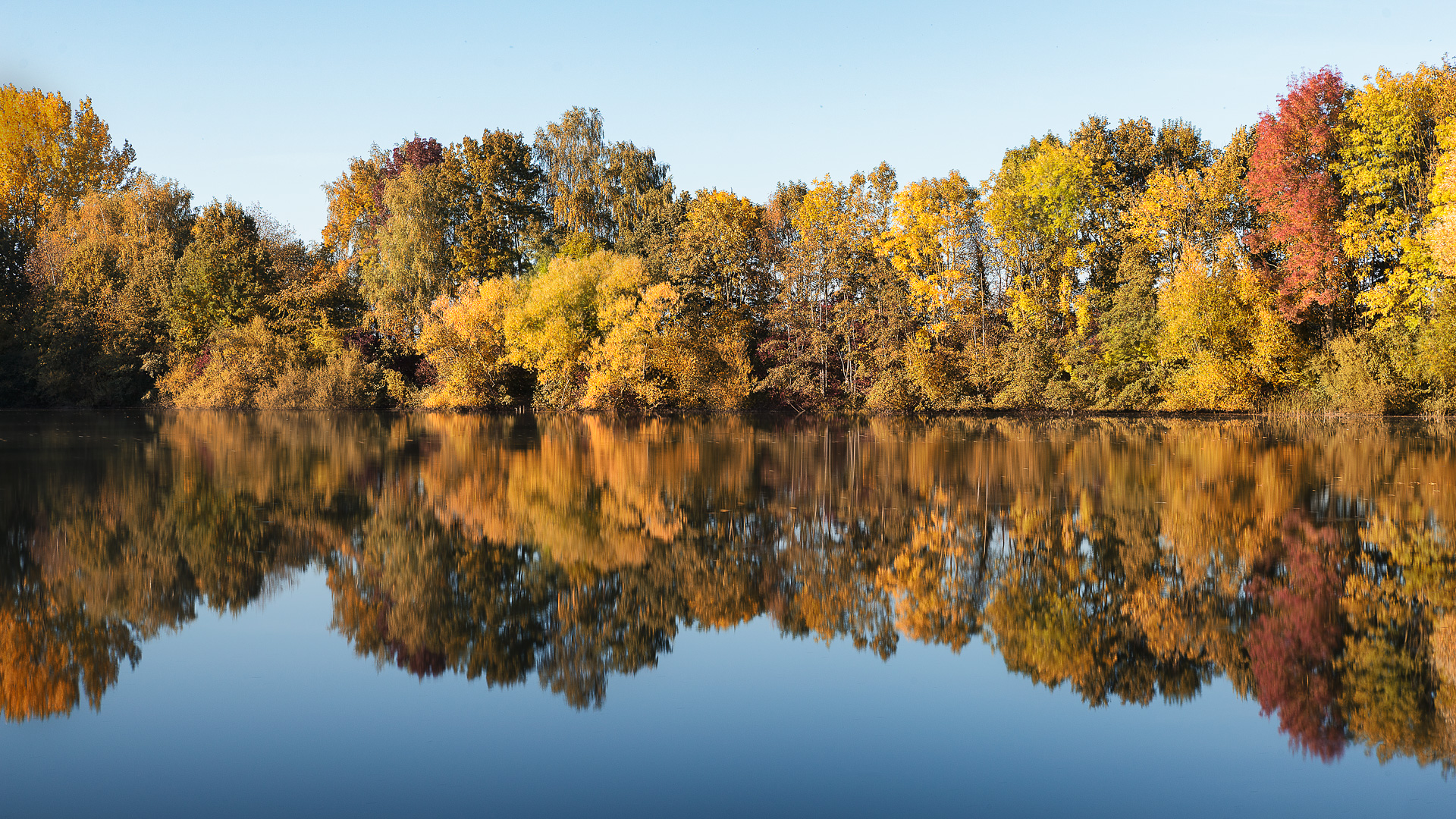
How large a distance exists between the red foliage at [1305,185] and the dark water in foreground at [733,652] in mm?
26076

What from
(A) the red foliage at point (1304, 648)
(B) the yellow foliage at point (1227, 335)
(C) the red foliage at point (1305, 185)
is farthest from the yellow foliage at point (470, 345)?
(A) the red foliage at point (1304, 648)

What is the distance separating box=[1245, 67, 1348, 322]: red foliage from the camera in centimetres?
3791

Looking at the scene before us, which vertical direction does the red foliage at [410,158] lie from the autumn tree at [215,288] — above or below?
above

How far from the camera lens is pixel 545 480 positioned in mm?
18484

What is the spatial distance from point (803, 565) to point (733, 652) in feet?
9.67

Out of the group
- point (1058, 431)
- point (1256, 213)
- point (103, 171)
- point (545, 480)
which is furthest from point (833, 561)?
point (103, 171)

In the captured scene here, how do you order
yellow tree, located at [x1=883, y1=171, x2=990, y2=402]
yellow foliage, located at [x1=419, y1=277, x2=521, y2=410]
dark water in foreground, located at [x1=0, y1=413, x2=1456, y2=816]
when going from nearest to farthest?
dark water in foreground, located at [x1=0, y1=413, x2=1456, y2=816], yellow tree, located at [x1=883, y1=171, x2=990, y2=402], yellow foliage, located at [x1=419, y1=277, x2=521, y2=410]

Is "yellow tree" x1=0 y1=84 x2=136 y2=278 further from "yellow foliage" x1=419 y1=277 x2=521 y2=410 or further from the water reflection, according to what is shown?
the water reflection

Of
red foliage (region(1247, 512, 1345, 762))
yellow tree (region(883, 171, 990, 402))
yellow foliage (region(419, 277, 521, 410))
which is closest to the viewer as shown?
red foliage (region(1247, 512, 1345, 762))

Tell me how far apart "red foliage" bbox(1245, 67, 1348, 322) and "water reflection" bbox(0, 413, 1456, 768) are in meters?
18.7

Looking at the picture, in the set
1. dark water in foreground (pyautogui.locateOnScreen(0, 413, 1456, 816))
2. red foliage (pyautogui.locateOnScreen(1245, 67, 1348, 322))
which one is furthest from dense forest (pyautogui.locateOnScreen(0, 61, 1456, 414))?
dark water in foreground (pyautogui.locateOnScreen(0, 413, 1456, 816))

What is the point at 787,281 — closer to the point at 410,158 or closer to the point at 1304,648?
the point at 410,158

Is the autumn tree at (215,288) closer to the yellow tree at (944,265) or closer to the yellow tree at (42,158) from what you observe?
the yellow tree at (42,158)

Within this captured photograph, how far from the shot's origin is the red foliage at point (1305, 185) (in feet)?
124
